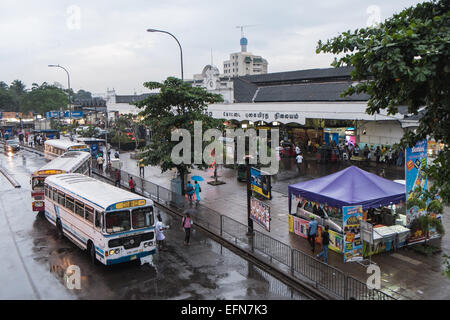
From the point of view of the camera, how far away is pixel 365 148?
3250cm

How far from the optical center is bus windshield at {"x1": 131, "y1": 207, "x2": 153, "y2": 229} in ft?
43.9

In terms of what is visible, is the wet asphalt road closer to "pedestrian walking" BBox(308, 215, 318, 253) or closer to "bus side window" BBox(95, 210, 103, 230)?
"bus side window" BBox(95, 210, 103, 230)

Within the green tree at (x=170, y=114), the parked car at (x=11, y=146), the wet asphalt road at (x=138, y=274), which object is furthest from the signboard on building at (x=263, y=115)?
the parked car at (x=11, y=146)

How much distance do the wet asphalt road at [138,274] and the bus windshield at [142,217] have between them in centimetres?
156

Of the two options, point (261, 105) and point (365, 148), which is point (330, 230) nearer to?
point (365, 148)

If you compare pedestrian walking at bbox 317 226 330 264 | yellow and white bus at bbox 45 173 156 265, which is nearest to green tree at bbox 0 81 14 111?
yellow and white bus at bbox 45 173 156 265

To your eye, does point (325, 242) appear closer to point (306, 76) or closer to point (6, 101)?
point (306, 76)

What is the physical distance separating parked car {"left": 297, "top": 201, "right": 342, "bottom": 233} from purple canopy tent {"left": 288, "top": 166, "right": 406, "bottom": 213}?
0.74m

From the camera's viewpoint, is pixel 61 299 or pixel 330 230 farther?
pixel 330 230

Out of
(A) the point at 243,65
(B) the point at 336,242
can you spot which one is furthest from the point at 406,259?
(A) the point at 243,65

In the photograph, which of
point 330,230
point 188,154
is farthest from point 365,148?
point 330,230
